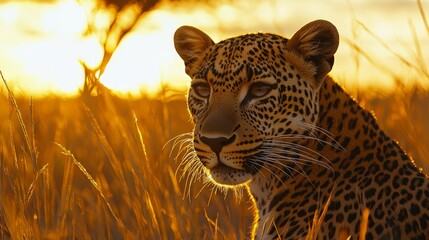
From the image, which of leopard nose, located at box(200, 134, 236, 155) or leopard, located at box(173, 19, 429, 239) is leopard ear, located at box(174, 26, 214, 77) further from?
leopard nose, located at box(200, 134, 236, 155)

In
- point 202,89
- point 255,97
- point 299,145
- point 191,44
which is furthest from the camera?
point 191,44

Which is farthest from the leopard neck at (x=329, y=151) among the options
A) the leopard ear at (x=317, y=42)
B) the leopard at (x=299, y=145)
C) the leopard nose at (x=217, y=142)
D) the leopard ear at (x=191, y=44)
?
the leopard ear at (x=191, y=44)

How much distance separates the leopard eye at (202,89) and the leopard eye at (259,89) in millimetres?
275

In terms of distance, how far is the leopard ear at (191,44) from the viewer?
6285 millimetres

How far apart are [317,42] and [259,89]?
427 mm

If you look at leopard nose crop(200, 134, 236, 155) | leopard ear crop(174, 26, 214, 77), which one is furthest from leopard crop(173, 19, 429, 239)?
leopard ear crop(174, 26, 214, 77)

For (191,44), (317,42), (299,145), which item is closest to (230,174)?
(299,145)

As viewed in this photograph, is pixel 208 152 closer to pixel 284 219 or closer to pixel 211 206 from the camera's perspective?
pixel 284 219

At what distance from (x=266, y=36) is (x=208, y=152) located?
88cm

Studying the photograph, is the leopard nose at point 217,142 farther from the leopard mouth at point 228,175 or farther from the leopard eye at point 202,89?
the leopard eye at point 202,89

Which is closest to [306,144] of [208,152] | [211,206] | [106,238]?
[208,152]

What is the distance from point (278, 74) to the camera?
573cm

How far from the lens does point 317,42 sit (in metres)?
5.82

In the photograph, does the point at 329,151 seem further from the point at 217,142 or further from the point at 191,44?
the point at 191,44
